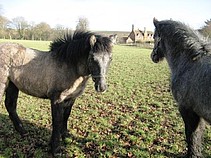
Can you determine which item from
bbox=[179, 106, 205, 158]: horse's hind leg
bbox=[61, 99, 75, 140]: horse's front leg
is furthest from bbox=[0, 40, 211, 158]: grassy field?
bbox=[179, 106, 205, 158]: horse's hind leg

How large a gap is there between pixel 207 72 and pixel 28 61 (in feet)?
12.1

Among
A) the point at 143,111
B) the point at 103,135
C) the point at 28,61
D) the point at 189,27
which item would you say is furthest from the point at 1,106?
the point at 189,27

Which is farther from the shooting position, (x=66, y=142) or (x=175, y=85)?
(x=66, y=142)

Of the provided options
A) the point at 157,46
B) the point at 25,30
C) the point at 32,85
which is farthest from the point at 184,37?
the point at 25,30

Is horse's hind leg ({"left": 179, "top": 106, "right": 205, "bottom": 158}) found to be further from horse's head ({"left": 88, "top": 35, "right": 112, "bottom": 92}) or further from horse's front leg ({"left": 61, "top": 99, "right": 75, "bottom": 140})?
horse's front leg ({"left": 61, "top": 99, "right": 75, "bottom": 140})

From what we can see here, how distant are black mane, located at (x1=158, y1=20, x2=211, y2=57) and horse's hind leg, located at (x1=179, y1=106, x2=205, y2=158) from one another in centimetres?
105

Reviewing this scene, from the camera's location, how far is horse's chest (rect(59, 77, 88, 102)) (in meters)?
4.59

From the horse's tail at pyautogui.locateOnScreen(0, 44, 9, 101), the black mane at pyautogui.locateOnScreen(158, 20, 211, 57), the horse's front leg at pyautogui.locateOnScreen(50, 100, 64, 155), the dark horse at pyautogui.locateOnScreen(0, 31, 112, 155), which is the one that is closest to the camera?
the black mane at pyautogui.locateOnScreen(158, 20, 211, 57)

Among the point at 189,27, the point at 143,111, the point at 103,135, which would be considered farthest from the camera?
the point at 143,111

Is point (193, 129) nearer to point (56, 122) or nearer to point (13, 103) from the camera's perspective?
point (56, 122)

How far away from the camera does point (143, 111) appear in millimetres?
7594

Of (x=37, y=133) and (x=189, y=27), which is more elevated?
(x=189, y=27)

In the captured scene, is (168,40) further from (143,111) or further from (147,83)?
(147,83)

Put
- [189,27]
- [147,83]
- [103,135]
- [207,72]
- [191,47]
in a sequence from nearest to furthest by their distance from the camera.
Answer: [207,72], [191,47], [189,27], [103,135], [147,83]
